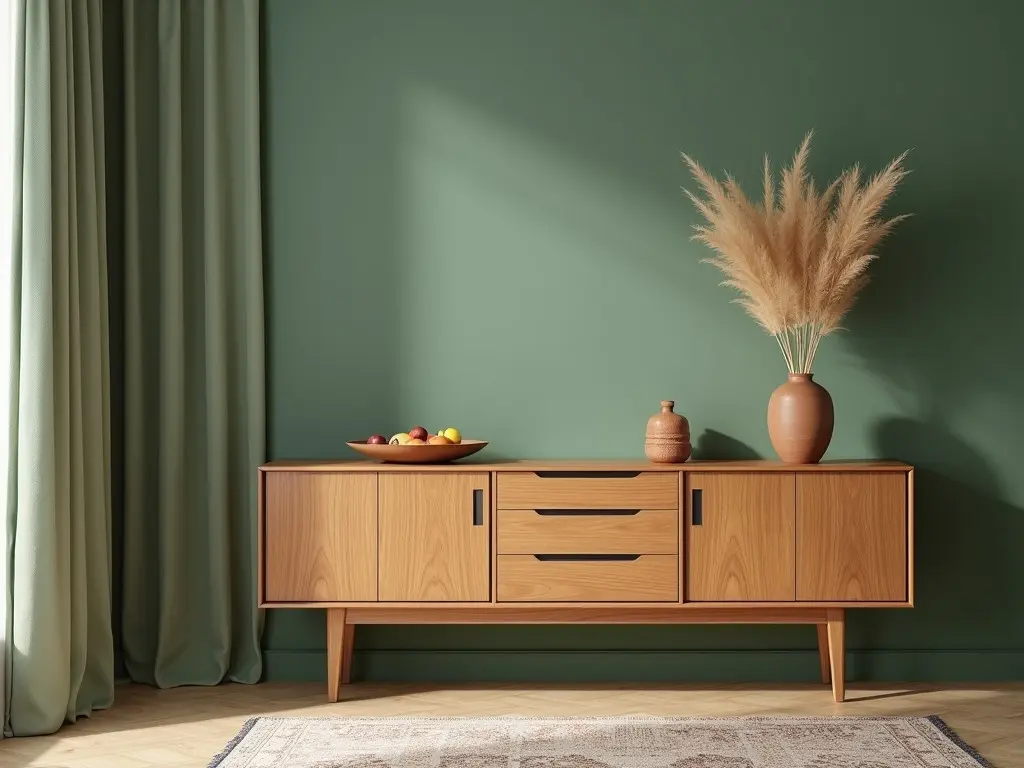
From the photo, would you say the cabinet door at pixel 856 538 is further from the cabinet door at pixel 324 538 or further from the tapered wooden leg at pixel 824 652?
the cabinet door at pixel 324 538

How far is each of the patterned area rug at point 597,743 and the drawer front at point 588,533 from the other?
49cm

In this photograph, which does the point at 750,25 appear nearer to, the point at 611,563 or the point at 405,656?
the point at 611,563

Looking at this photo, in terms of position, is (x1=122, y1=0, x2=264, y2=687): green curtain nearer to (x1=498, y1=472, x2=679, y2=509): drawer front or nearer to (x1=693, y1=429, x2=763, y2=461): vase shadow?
(x1=498, y1=472, x2=679, y2=509): drawer front

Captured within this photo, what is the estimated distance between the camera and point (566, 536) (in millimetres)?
3227

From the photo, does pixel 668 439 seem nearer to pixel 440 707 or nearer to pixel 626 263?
pixel 626 263

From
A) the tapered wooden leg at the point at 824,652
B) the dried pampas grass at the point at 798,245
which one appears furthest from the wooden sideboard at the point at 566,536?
the dried pampas grass at the point at 798,245

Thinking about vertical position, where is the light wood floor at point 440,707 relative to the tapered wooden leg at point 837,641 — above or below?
below

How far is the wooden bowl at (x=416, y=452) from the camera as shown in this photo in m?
3.25

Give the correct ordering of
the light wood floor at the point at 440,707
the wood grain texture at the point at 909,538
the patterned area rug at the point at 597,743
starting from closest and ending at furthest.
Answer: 1. the patterned area rug at the point at 597,743
2. the light wood floor at the point at 440,707
3. the wood grain texture at the point at 909,538

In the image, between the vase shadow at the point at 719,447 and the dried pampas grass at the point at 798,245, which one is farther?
the vase shadow at the point at 719,447

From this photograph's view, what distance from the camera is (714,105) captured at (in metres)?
3.60

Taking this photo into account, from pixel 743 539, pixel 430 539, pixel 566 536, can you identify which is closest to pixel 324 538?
pixel 430 539

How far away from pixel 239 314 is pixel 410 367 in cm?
60

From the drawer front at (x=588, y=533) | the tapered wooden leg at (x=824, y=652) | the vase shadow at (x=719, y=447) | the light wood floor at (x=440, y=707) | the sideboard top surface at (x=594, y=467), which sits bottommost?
the light wood floor at (x=440, y=707)
